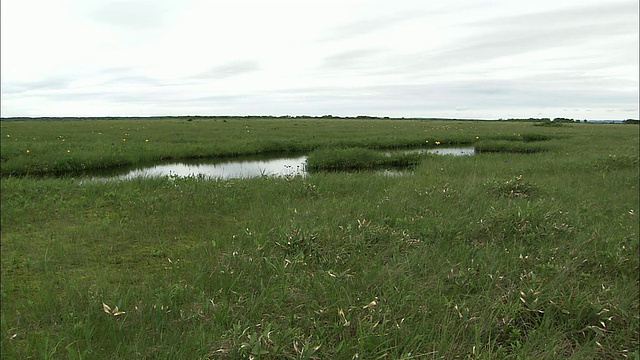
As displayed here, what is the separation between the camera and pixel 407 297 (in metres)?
3.25

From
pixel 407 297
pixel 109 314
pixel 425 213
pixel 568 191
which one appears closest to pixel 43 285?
pixel 109 314

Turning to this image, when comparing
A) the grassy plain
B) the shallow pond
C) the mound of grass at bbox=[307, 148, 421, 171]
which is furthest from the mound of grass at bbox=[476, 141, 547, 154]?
the grassy plain

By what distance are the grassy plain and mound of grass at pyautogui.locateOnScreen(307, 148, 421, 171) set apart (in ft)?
24.1

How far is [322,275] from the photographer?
3812mm

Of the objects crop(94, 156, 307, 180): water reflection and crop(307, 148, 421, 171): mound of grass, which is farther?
crop(307, 148, 421, 171): mound of grass

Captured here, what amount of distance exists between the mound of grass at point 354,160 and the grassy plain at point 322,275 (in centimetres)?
733

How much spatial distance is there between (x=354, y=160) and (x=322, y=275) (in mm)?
12504

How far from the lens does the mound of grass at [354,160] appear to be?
1558 centimetres

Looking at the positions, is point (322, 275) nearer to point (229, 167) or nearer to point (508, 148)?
point (229, 167)

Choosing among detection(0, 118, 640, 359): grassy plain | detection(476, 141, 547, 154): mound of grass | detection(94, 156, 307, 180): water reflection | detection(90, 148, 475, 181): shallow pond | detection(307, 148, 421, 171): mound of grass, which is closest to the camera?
detection(0, 118, 640, 359): grassy plain

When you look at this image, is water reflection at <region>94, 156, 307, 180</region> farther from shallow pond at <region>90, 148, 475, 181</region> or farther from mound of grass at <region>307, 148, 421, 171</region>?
mound of grass at <region>307, 148, 421, 171</region>

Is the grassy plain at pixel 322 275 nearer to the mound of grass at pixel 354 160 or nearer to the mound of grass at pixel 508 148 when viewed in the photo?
the mound of grass at pixel 354 160

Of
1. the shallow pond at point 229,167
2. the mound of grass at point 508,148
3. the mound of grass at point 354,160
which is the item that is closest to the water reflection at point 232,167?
the shallow pond at point 229,167

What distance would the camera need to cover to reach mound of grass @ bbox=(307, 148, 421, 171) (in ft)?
51.1
